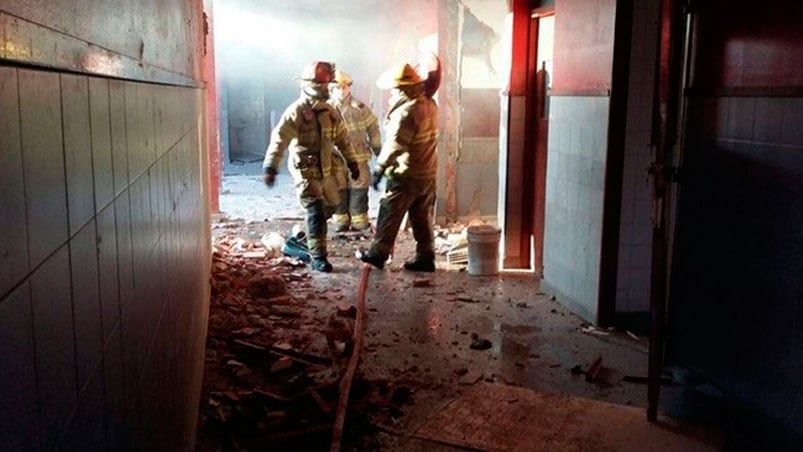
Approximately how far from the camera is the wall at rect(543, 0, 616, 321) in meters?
5.67

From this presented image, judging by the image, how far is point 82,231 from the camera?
1.21 meters

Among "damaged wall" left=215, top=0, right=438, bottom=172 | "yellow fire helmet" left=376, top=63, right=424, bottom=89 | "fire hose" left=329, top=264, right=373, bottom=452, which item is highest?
"damaged wall" left=215, top=0, right=438, bottom=172

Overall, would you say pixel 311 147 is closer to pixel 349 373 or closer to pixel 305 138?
pixel 305 138

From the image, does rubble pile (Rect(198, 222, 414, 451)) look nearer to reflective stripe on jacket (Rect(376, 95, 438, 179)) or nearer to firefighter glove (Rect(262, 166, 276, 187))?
firefighter glove (Rect(262, 166, 276, 187))

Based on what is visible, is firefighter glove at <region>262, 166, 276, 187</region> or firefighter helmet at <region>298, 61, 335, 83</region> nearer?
firefighter helmet at <region>298, 61, 335, 83</region>

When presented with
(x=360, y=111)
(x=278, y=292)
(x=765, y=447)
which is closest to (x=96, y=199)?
(x=765, y=447)

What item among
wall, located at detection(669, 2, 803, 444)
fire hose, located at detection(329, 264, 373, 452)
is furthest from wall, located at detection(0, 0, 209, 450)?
wall, located at detection(669, 2, 803, 444)

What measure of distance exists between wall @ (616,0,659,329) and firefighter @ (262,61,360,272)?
336 centimetres

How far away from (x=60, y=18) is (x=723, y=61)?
3832 millimetres

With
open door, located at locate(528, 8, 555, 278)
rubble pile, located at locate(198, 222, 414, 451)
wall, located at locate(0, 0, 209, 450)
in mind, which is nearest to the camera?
wall, located at locate(0, 0, 209, 450)

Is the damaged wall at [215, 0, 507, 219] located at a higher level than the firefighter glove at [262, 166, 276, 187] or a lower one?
higher

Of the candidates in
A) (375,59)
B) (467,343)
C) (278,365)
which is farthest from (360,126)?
(375,59)

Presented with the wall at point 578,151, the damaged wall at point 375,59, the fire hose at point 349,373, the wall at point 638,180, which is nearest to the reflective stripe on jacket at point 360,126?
the damaged wall at point 375,59

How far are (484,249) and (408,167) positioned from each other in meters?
1.19
